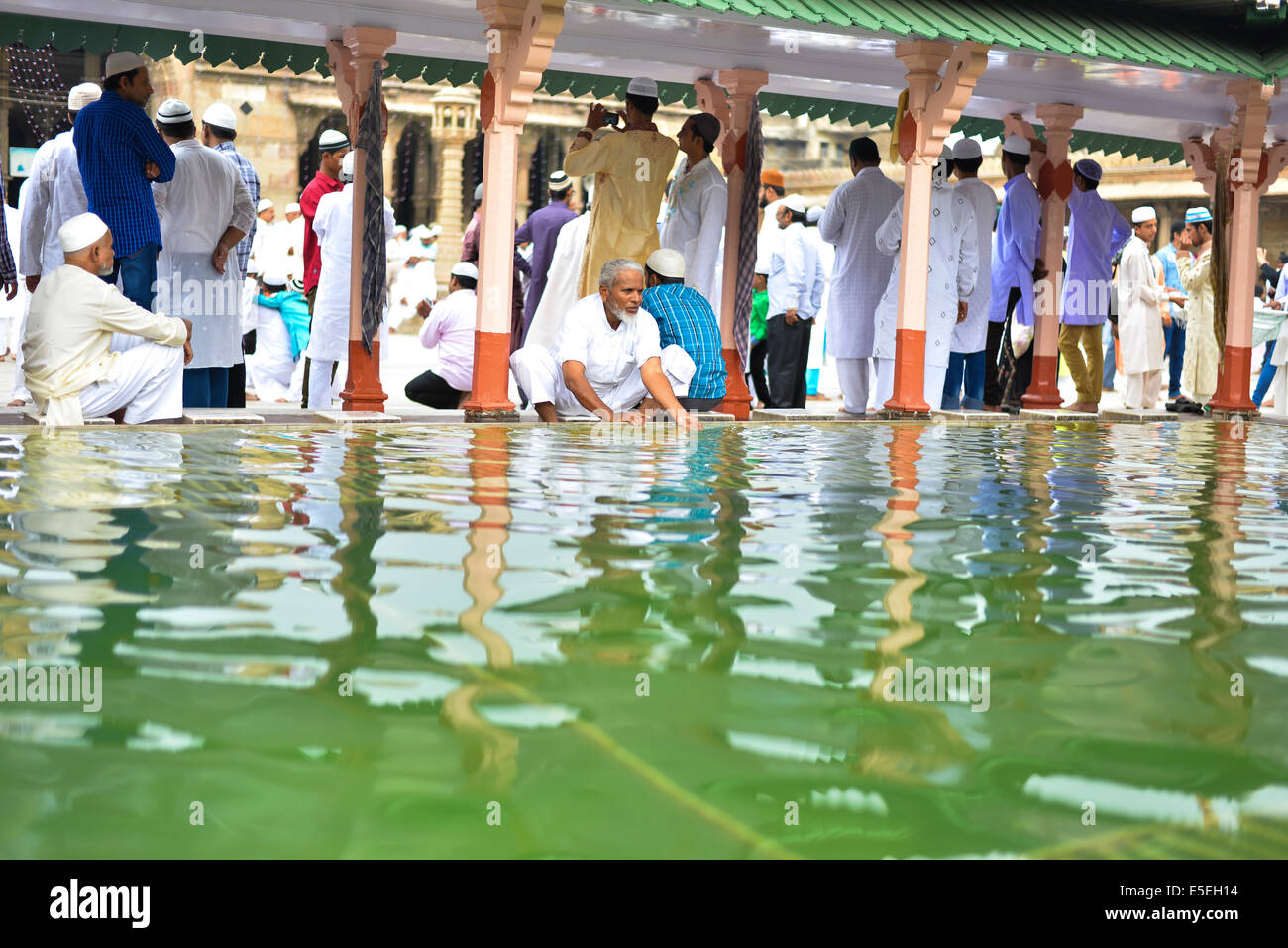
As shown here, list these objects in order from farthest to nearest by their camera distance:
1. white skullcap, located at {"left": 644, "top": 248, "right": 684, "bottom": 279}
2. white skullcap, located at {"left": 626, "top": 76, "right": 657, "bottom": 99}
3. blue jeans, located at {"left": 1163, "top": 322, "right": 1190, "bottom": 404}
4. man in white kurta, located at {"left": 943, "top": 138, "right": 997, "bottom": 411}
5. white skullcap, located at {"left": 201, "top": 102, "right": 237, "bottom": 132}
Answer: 1. blue jeans, located at {"left": 1163, "top": 322, "right": 1190, "bottom": 404}
2. man in white kurta, located at {"left": 943, "top": 138, "right": 997, "bottom": 411}
3. white skullcap, located at {"left": 626, "top": 76, "right": 657, "bottom": 99}
4. white skullcap, located at {"left": 201, "top": 102, "right": 237, "bottom": 132}
5. white skullcap, located at {"left": 644, "top": 248, "right": 684, "bottom": 279}

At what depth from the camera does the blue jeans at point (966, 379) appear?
10633mm

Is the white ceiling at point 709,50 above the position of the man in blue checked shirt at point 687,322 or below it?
above

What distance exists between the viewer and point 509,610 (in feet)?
10.0

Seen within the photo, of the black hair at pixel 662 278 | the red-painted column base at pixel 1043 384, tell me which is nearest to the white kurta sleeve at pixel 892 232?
the red-painted column base at pixel 1043 384

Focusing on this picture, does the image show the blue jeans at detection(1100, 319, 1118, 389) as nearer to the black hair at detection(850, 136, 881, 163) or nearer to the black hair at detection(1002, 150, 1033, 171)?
the black hair at detection(1002, 150, 1033, 171)

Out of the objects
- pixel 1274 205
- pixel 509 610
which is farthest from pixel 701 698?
pixel 1274 205

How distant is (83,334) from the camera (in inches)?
259

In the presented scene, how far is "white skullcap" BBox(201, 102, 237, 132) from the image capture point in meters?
8.51

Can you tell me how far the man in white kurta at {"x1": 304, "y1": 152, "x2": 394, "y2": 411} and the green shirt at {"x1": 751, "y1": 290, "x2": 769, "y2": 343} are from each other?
3.34 metres

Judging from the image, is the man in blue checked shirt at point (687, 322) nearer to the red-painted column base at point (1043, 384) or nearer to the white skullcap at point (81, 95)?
the white skullcap at point (81, 95)

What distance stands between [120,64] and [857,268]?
5009mm

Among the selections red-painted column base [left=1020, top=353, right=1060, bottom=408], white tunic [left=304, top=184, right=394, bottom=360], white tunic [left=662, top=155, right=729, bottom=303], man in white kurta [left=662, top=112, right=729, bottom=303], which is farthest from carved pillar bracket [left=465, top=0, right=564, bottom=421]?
red-painted column base [left=1020, top=353, right=1060, bottom=408]

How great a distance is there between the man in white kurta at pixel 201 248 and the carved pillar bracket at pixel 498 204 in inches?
53.3
